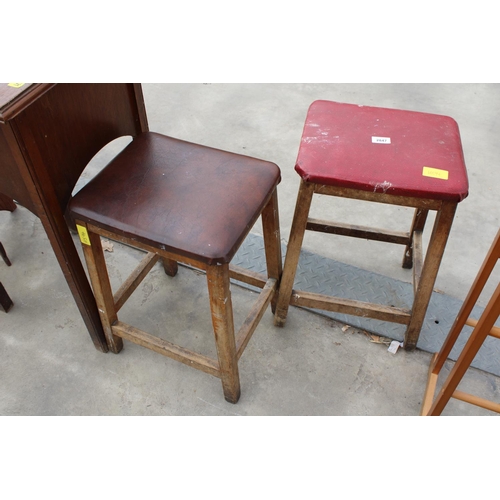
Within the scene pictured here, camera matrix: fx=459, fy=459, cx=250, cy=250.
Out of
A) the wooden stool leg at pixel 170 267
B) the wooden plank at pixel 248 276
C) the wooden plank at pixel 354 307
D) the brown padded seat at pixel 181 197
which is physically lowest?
the wooden stool leg at pixel 170 267

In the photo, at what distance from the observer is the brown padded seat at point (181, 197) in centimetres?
133

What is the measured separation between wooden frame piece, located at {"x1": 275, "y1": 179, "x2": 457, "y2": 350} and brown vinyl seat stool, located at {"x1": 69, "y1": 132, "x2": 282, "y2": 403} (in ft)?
0.37

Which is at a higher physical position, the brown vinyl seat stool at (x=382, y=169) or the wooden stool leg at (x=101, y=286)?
the brown vinyl seat stool at (x=382, y=169)

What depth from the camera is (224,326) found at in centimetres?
151

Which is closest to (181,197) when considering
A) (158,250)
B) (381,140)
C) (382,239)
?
(158,250)

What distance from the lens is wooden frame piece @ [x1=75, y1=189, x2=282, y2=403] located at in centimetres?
141

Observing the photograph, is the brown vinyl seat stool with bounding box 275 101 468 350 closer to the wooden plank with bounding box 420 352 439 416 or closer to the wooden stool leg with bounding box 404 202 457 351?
the wooden stool leg with bounding box 404 202 457 351

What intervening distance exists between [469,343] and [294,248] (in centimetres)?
67

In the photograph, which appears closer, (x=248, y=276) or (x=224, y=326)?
(x=224, y=326)

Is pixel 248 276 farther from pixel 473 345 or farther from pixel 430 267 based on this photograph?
pixel 473 345

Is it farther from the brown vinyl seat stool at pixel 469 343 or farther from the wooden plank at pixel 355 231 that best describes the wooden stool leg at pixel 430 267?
the wooden plank at pixel 355 231

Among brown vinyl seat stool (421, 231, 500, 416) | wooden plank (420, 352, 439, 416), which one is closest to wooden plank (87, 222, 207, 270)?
brown vinyl seat stool (421, 231, 500, 416)

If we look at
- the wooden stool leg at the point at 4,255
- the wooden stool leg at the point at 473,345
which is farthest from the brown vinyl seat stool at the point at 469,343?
the wooden stool leg at the point at 4,255

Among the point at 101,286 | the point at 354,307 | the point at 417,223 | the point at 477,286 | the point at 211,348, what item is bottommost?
the point at 211,348
